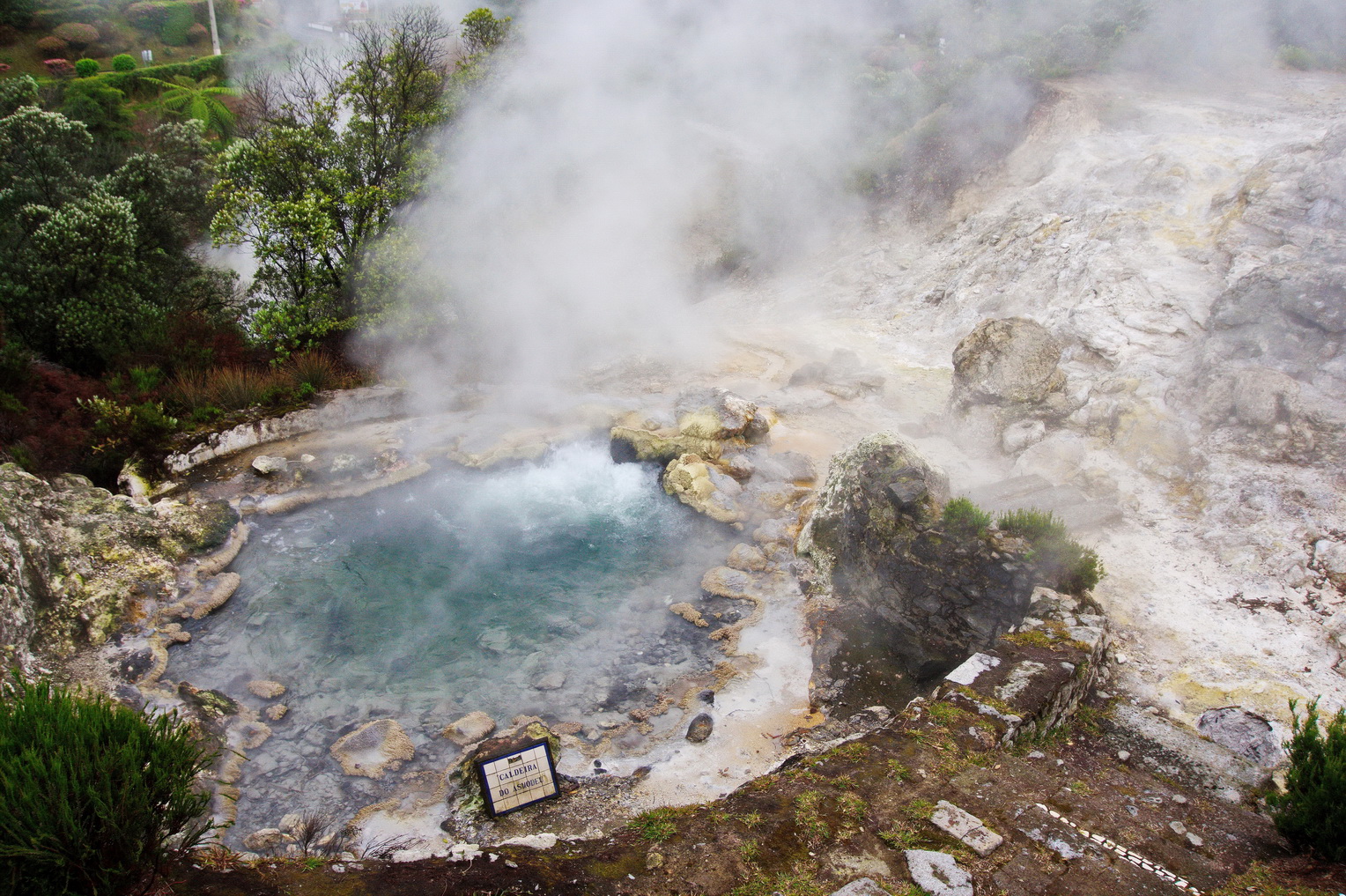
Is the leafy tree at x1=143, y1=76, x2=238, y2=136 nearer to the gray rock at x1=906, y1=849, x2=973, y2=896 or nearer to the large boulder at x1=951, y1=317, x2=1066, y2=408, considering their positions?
the large boulder at x1=951, y1=317, x2=1066, y2=408

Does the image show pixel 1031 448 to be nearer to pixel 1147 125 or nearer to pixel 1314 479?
pixel 1314 479

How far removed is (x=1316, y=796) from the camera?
345cm

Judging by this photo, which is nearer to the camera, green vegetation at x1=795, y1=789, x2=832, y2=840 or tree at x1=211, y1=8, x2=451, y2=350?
green vegetation at x1=795, y1=789, x2=832, y2=840

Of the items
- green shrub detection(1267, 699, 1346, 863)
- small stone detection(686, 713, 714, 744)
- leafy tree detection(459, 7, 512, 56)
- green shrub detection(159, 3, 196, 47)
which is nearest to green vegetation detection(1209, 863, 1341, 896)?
green shrub detection(1267, 699, 1346, 863)

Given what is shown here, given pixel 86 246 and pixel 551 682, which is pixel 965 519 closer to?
pixel 551 682

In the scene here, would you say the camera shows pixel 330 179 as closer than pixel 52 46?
Yes

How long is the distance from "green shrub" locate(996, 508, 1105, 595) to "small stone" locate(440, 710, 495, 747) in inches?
201

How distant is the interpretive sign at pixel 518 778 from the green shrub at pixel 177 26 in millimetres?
36370

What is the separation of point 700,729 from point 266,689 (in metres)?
3.95

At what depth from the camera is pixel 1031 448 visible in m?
9.17

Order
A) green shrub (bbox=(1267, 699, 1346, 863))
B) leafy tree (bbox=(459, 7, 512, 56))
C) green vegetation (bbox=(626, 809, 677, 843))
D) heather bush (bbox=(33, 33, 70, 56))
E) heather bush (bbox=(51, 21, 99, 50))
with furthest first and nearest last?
heather bush (bbox=(51, 21, 99, 50)) < heather bush (bbox=(33, 33, 70, 56)) < leafy tree (bbox=(459, 7, 512, 56)) < green vegetation (bbox=(626, 809, 677, 843)) < green shrub (bbox=(1267, 699, 1346, 863))

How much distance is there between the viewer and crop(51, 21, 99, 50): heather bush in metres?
25.4

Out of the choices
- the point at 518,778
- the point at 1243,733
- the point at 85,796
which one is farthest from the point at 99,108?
the point at 1243,733

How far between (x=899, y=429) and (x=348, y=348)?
924cm
